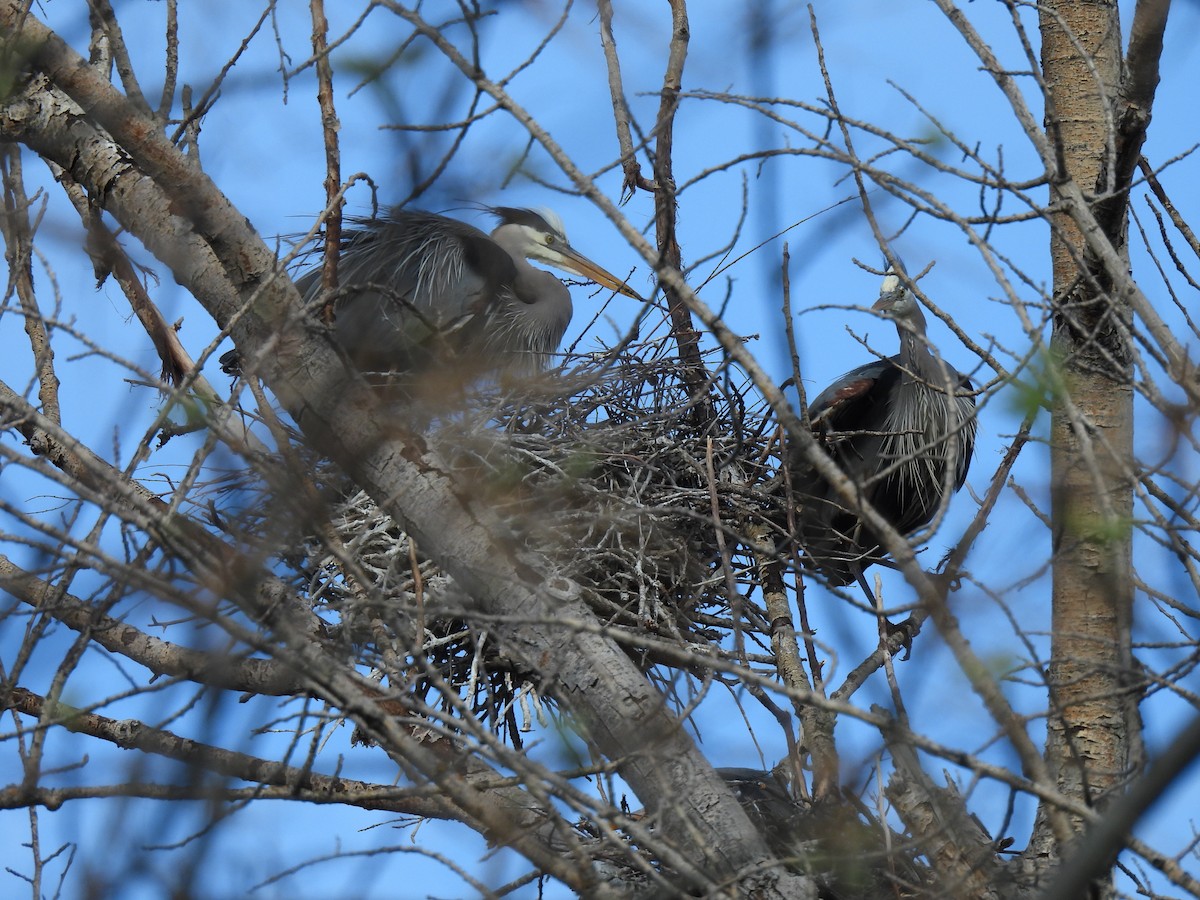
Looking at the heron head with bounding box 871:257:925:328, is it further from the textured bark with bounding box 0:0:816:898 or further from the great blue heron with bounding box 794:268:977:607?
the textured bark with bounding box 0:0:816:898

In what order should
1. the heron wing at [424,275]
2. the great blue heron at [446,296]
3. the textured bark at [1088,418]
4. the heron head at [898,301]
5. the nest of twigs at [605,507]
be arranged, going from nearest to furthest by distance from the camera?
the textured bark at [1088,418], the nest of twigs at [605,507], the great blue heron at [446,296], the heron wing at [424,275], the heron head at [898,301]

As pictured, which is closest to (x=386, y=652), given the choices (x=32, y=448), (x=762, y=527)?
(x=32, y=448)

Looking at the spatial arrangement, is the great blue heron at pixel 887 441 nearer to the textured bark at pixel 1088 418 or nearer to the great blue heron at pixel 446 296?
the great blue heron at pixel 446 296

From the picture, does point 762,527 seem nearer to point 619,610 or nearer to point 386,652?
point 619,610

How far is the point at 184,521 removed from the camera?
2316 millimetres

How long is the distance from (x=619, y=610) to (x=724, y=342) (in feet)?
7.20

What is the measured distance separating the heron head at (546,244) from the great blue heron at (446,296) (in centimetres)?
42

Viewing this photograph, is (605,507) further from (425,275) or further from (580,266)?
(580,266)

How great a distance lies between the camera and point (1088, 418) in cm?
257

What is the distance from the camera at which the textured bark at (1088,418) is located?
249cm

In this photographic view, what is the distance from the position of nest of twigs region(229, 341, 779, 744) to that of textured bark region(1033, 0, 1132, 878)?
1.42 metres

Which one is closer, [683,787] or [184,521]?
[184,521]

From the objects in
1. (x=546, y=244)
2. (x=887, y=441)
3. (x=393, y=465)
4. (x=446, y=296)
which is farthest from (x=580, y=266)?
(x=393, y=465)

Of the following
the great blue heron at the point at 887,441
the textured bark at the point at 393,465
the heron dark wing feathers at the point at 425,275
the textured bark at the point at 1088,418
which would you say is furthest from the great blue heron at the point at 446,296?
the textured bark at the point at 1088,418
